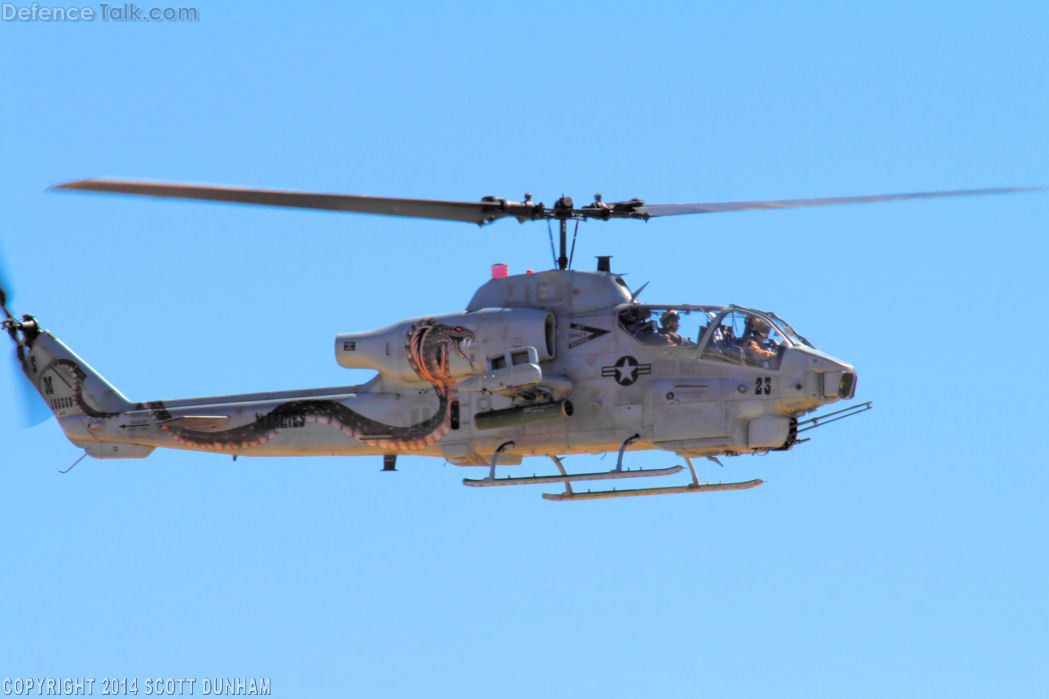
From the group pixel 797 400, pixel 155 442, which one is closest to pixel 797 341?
pixel 797 400

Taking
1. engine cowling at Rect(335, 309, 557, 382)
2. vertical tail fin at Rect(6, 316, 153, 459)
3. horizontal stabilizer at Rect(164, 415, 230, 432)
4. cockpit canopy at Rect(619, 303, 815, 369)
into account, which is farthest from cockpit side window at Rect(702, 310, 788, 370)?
vertical tail fin at Rect(6, 316, 153, 459)

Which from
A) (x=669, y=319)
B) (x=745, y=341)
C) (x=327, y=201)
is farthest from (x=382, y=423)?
(x=745, y=341)

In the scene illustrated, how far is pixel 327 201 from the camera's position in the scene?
819 inches

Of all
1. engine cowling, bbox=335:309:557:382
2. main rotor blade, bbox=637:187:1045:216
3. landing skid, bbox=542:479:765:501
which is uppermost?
main rotor blade, bbox=637:187:1045:216

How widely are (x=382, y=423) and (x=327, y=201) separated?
4621 millimetres

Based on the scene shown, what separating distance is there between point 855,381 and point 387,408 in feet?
23.8

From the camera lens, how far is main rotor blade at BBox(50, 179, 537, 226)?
19.3 metres

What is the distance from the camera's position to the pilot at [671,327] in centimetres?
2241

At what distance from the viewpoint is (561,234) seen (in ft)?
77.4

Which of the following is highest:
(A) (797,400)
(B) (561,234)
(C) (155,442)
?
(B) (561,234)

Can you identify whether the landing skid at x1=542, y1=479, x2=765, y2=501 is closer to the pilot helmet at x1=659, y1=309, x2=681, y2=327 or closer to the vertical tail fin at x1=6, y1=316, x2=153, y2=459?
the pilot helmet at x1=659, y1=309, x2=681, y2=327

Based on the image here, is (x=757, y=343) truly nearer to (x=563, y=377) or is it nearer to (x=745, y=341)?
(x=745, y=341)

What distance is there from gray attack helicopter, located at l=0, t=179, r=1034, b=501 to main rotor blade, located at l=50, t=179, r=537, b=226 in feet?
0.10

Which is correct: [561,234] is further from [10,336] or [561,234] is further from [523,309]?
[10,336]
